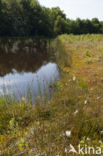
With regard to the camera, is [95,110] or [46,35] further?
[46,35]

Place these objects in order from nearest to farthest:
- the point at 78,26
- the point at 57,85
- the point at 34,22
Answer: the point at 57,85, the point at 34,22, the point at 78,26

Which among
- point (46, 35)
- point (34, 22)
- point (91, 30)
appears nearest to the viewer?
point (34, 22)

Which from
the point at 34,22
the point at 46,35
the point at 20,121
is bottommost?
the point at 20,121

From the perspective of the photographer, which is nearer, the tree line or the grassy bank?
the grassy bank

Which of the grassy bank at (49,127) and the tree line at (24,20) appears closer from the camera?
the grassy bank at (49,127)

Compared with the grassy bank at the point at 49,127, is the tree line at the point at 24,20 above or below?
above

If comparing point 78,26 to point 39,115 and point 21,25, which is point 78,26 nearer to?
point 21,25

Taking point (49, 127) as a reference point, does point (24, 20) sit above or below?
above

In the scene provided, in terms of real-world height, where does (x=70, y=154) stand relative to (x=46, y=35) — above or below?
below

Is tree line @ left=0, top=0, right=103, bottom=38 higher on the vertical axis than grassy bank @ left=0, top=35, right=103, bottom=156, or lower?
higher

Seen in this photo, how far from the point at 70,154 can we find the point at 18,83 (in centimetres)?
420

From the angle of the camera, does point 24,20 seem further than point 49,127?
Yes

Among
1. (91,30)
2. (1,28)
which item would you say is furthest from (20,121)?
(91,30)

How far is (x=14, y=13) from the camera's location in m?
30.2
